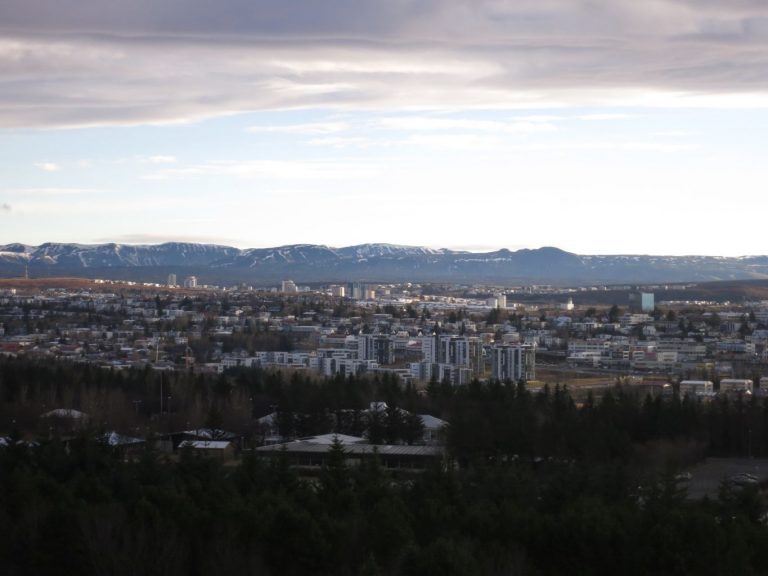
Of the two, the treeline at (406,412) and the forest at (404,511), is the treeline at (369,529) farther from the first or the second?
the treeline at (406,412)

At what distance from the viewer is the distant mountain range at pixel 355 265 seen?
530 ft

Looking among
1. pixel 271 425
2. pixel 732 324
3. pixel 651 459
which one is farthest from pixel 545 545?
pixel 732 324

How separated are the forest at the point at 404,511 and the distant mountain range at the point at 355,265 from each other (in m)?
125

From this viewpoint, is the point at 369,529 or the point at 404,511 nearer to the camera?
the point at 369,529

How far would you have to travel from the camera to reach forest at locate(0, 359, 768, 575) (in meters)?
15.1

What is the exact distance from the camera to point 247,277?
162875 mm

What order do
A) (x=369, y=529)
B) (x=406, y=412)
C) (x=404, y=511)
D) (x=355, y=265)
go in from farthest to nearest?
(x=355, y=265)
(x=406, y=412)
(x=404, y=511)
(x=369, y=529)

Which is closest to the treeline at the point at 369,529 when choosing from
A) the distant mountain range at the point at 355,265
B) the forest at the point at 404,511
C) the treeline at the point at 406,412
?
the forest at the point at 404,511

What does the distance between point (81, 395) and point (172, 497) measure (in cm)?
1712

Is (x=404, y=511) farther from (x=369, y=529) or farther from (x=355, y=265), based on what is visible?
(x=355, y=265)

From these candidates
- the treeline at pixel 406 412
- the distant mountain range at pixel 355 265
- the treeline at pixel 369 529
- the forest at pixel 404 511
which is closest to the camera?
the treeline at pixel 369 529

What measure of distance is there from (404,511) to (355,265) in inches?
6588

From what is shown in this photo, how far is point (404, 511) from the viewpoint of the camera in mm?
16938

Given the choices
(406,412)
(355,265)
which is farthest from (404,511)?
(355,265)
